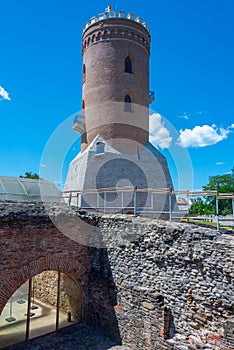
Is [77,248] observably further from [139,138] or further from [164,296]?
[139,138]

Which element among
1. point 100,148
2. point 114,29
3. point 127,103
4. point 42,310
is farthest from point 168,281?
point 114,29

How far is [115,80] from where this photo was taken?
15398mm

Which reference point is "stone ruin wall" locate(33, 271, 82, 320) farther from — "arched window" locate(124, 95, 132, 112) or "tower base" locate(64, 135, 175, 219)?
"arched window" locate(124, 95, 132, 112)

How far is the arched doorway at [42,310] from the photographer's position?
7.69 meters

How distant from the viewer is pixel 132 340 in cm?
710

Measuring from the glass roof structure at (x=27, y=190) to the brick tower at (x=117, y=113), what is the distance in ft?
4.13

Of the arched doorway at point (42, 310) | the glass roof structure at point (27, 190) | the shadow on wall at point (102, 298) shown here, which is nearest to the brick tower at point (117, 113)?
the glass roof structure at point (27, 190)

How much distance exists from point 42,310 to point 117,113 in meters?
11.0

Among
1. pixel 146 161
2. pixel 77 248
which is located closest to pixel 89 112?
pixel 146 161

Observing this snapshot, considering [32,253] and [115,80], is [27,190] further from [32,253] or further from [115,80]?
[115,80]

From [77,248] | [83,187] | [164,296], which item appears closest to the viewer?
[164,296]

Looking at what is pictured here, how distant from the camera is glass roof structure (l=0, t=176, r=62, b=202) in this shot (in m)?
13.7

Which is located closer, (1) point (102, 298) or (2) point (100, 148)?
(1) point (102, 298)

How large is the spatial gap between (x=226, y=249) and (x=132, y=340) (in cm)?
395
